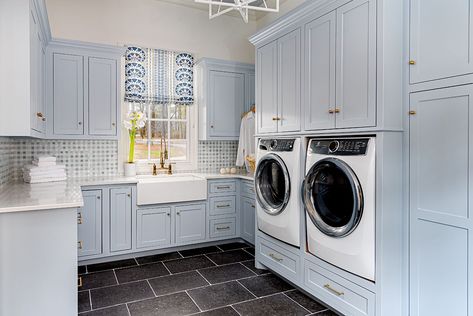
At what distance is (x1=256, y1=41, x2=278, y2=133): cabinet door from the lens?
10.1ft

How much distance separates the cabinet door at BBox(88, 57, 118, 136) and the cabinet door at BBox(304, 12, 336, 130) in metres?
2.17

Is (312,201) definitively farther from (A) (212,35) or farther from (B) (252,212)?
(A) (212,35)

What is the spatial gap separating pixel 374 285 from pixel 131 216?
250cm

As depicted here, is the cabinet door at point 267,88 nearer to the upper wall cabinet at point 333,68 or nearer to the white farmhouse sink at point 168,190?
the upper wall cabinet at point 333,68

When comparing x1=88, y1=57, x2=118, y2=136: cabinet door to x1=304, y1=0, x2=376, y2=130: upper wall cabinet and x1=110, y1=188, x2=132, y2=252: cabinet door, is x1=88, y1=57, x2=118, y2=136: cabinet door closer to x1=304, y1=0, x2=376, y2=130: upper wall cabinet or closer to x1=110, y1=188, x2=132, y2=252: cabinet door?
x1=110, y1=188, x2=132, y2=252: cabinet door

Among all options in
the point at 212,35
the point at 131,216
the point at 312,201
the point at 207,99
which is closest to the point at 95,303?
the point at 131,216

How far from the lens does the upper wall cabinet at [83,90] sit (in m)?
3.42

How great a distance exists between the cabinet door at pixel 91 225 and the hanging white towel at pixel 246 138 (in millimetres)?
1806

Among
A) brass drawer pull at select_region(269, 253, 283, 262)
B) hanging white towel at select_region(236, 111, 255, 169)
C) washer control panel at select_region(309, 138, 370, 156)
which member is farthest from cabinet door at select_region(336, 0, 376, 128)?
hanging white towel at select_region(236, 111, 255, 169)

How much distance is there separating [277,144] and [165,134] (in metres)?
1.95

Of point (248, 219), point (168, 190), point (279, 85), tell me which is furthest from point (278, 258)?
point (279, 85)

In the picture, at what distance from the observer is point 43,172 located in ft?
10.2

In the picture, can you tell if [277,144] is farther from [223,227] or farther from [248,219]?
[223,227]

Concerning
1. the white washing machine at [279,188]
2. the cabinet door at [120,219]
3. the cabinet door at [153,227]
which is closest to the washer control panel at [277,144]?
the white washing machine at [279,188]
